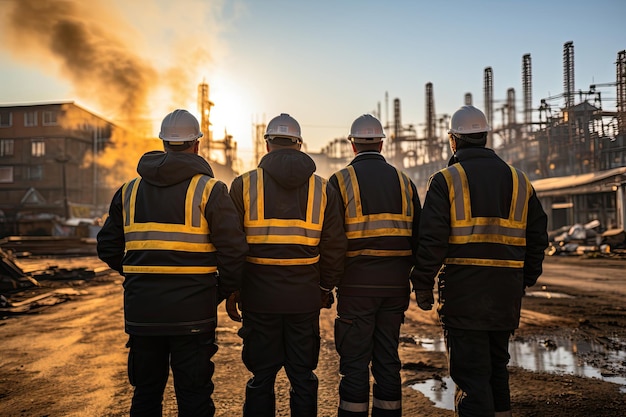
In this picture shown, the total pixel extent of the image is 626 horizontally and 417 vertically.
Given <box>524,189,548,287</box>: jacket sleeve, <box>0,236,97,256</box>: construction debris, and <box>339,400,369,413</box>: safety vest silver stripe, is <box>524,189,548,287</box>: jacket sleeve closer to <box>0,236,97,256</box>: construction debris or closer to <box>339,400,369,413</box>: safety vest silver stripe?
<box>339,400,369,413</box>: safety vest silver stripe

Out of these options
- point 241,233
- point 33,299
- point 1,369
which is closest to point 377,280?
point 241,233

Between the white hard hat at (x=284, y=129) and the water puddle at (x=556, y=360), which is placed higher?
the white hard hat at (x=284, y=129)

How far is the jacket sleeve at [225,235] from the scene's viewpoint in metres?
3.02

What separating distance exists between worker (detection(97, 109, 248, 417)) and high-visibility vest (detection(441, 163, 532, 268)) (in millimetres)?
1412

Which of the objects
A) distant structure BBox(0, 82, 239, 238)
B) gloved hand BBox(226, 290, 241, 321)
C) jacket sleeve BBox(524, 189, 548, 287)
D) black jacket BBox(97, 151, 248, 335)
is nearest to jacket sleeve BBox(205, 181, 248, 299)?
black jacket BBox(97, 151, 248, 335)

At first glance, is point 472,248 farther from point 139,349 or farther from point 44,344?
point 44,344

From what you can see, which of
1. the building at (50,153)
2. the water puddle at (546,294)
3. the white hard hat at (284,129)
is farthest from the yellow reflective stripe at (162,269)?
the building at (50,153)

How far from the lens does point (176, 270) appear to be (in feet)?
9.63

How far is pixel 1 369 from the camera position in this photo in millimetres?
5082

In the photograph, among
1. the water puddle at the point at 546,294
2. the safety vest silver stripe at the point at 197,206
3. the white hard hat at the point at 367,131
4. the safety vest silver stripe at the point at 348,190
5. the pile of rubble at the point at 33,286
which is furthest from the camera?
the water puddle at the point at 546,294

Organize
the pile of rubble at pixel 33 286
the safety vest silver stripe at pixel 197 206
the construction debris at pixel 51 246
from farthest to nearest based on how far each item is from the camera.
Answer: the construction debris at pixel 51 246 < the pile of rubble at pixel 33 286 < the safety vest silver stripe at pixel 197 206

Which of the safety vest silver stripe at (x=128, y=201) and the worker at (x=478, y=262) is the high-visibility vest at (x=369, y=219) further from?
the safety vest silver stripe at (x=128, y=201)

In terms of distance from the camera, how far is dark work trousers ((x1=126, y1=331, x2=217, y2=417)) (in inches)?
115

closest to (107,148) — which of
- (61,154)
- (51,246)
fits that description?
(61,154)
